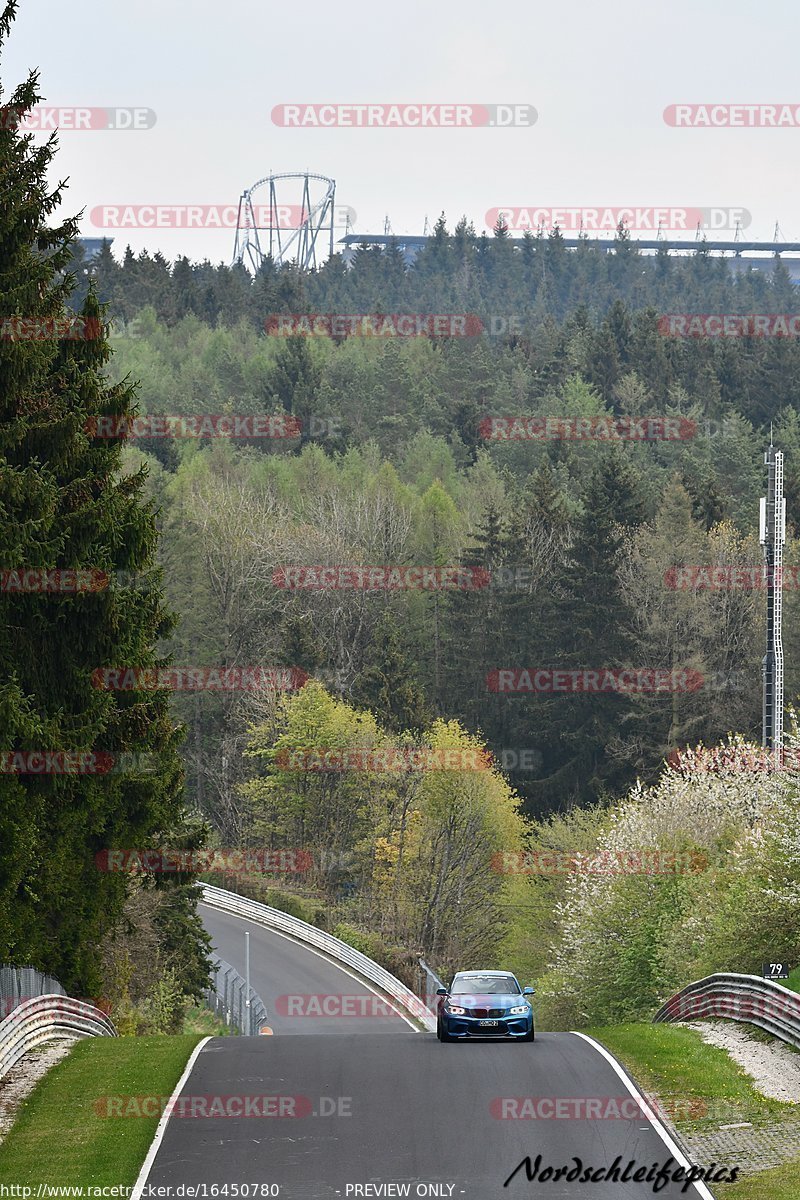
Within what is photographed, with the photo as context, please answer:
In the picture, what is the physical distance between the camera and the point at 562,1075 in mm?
22469

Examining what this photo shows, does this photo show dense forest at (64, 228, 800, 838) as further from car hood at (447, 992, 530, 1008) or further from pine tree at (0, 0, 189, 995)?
pine tree at (0, 0, 189, 995)

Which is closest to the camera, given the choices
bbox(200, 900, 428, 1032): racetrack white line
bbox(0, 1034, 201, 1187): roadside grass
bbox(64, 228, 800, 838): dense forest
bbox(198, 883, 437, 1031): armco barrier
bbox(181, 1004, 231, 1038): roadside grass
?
bbox(0, 1034, 201, 1187): roadside grass

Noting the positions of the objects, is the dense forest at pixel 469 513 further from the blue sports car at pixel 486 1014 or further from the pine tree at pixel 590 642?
the blue sports car at pixel 486 1014

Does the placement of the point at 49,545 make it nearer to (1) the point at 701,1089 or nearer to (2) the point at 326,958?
(1) the point at 701,1089

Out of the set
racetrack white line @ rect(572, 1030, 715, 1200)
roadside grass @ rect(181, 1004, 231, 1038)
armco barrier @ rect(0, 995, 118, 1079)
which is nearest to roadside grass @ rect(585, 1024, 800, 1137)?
racetrack white line @ rect(572, 1030, 715, 1200)

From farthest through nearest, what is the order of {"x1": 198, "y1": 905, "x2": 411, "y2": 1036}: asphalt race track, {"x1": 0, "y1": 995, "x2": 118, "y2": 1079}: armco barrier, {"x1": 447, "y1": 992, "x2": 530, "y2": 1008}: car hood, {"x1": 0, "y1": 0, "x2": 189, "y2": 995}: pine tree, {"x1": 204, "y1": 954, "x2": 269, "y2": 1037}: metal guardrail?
{"x1": 198, "y1": 905, "x2": 411, "y2": 1036}: asphalt race track < {"x1": 204, "y1": 954, "x2": 269, "y2": 1037}: metal guardrail < {"x1": 447, "y1": 992, "x2": 530, "y2": 1008}: car hood < {"x1": 0, "y1": 995, "x2": 118, "y2": 1079}: armco barrier < {"x1": 0, "y1": 0, "x2": 189, "y2": 995}: pine tree

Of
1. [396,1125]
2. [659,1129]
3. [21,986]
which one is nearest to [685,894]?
[21,986]

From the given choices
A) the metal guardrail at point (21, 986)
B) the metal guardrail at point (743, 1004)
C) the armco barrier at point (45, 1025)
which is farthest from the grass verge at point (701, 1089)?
the metal guardrail at point (21, 986)

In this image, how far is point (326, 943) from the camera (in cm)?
6391

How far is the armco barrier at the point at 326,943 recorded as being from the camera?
179 feet

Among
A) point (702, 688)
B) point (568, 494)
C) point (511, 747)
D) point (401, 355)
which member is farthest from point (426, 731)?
point (401, 355)

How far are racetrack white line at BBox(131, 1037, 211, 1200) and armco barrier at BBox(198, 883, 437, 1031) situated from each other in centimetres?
2679

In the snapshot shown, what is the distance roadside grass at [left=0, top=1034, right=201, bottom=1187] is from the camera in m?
17.3

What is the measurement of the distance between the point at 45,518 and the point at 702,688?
63.7 metres
